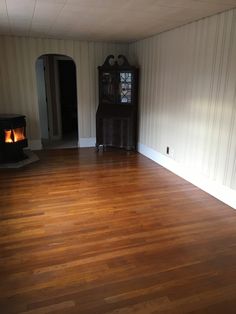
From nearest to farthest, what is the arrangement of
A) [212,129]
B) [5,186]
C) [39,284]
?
[39,284], [212,129], [5,186]

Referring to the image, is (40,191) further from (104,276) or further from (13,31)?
(13,31)

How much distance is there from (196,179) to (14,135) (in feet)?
10.6

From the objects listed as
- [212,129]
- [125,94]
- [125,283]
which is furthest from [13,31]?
[125,283]

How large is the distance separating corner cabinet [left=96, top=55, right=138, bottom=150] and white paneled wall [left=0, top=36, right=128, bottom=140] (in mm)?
348

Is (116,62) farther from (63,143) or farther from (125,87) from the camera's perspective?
(63,143)

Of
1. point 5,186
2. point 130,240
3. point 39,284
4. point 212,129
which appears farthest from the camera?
point 5,186

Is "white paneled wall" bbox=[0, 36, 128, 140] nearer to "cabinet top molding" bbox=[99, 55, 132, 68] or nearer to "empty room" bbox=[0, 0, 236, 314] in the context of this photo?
"empty room" bbox=[0, 0, 236, 314]

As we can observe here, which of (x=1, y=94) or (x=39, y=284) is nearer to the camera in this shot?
(x=39, y=284)

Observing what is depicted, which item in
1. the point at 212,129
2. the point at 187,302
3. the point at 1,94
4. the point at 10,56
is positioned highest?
the point at 10,56

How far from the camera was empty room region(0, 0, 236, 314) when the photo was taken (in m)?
1.97

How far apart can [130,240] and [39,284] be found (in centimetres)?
91

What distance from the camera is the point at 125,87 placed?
5.46 m

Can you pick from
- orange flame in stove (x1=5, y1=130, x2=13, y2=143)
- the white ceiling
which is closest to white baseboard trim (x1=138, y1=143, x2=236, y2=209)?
the white ceiling

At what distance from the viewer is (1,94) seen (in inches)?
210
